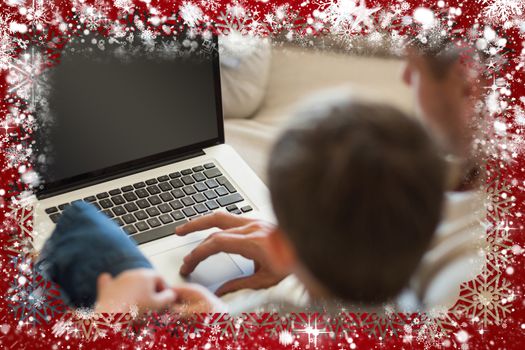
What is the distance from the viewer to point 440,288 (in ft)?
2.42

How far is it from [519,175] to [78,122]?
1.79 ft

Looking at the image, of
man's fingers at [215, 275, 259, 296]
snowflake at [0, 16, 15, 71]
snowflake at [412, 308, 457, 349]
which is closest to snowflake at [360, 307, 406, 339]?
snowflake at [412, 308, 457, 349]

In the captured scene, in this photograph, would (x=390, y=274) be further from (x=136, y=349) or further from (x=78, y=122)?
(x=78, y=122)

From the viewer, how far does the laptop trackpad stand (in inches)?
29.7

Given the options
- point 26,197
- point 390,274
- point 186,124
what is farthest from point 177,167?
point 390,274

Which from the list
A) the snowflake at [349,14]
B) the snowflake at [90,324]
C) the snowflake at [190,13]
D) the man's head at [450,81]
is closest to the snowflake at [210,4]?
the snowflake at [190,13]

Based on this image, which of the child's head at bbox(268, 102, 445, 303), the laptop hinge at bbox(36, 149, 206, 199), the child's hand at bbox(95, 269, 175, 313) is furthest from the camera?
the laptop hinge at bbox(36, 149, 206, 199)

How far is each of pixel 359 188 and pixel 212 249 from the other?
321 mm

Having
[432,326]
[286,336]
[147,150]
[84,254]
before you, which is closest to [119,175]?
Result: [147,150]

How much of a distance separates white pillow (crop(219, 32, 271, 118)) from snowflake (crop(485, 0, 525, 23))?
0.27 m

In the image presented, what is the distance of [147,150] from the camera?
85 cm

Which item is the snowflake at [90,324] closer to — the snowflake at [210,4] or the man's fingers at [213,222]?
Answer: the man's fingers at [213,222]

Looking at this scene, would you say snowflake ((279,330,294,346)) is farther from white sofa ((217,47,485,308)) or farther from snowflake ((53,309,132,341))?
snowflake ((53,309,132,341))

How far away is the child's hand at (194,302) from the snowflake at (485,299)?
280 mm
